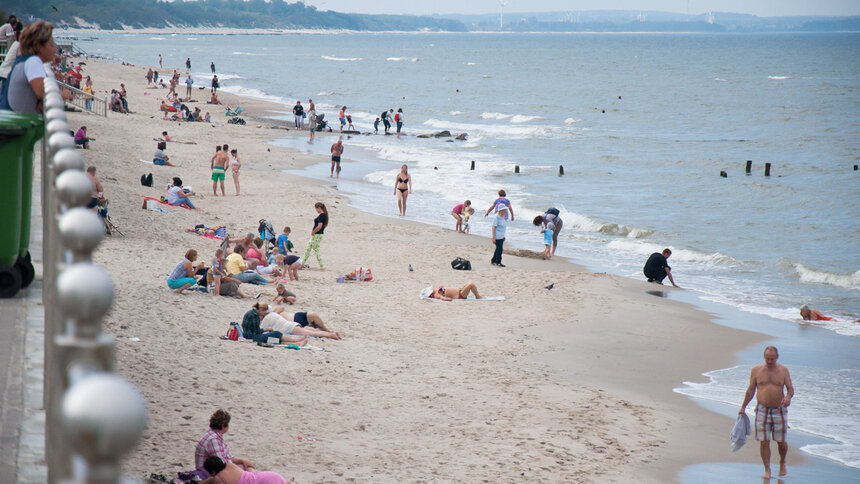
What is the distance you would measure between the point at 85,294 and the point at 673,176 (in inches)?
1352

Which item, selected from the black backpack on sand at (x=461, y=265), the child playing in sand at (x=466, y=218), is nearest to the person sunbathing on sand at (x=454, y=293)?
the black backpack on sand at (x=461, y=265)

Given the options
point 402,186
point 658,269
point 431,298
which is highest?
point 402,186

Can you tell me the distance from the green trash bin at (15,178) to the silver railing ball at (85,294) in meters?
3.97

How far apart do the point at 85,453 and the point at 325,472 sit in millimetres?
6496

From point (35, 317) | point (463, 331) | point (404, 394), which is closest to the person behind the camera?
point (35, 317)

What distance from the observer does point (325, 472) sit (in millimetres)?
7180

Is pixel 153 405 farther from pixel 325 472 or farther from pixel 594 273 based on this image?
pixel 594 273

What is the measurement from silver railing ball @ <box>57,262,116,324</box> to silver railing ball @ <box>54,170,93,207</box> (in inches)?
15.2

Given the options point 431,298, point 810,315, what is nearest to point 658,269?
point 810,315

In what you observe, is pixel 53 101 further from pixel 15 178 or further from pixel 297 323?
pixel 297 323

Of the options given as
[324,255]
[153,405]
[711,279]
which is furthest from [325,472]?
[711,279]

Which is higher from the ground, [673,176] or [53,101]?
[53,101]

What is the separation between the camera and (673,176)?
33688 millimetres

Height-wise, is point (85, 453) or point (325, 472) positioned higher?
point (85, 453)
